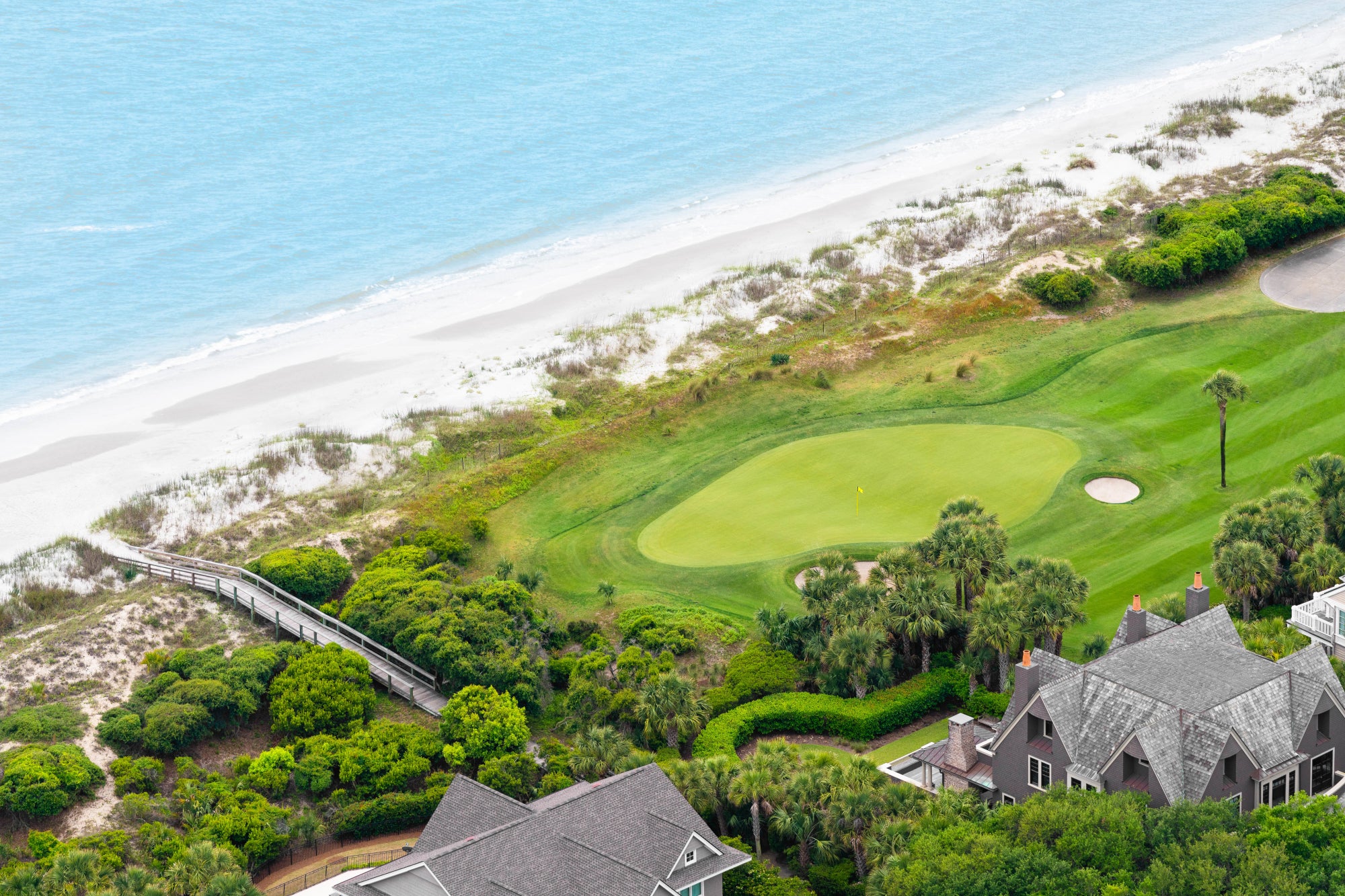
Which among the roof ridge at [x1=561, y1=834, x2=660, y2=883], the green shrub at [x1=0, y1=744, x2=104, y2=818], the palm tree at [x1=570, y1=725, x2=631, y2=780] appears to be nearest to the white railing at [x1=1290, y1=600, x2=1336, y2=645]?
the palm tree at [x1=570, y1=725, x2=631, y2=780]

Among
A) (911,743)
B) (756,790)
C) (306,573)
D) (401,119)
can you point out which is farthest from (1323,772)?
(401,119)

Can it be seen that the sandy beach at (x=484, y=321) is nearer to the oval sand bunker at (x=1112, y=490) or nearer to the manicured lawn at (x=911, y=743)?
the oval sand bunker at (x=1112, y=490)

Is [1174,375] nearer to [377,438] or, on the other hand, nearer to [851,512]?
[851,512]

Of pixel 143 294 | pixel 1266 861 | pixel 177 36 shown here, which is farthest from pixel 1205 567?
pixel 177 36

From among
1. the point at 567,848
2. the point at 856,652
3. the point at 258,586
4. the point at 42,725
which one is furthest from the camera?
the point at 258,586

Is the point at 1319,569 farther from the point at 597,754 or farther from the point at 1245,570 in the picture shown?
the point at 597,754

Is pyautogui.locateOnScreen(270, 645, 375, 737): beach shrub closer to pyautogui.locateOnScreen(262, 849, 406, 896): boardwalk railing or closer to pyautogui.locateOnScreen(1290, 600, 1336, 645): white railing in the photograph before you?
pyautogui.locateOnScreen(262, 849, 406, 896): boardwalk railing
